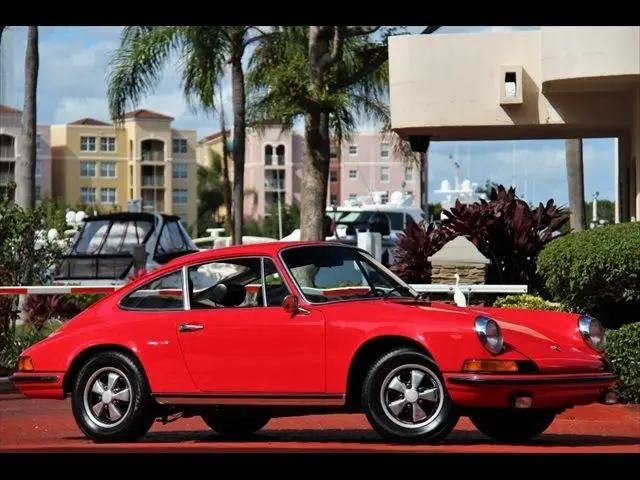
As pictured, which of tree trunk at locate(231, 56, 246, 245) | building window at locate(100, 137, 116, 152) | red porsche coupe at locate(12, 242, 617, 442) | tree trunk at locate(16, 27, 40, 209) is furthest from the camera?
building window at locate(100, 137, 116, 152)

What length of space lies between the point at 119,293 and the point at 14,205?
772 centimetres

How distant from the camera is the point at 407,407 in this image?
28.5 ft

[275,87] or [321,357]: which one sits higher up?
[275,87]

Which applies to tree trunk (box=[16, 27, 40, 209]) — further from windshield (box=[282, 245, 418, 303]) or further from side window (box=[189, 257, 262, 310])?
windshield (box=[282, 245, 418, 303])

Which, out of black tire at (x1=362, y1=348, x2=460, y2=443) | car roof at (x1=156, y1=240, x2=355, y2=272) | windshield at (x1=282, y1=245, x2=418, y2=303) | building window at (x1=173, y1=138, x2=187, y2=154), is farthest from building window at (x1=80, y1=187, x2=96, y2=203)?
black tire at (x1=362, y1=348, x2=460, y2=443)

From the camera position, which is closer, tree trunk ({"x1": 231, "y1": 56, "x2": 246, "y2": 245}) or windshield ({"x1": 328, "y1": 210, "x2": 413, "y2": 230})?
tree trunk ({"x1": 231, "y1": 56, "x2": 246, "y2": 245})

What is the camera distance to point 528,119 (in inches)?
782

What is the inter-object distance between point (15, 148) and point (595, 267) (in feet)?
351

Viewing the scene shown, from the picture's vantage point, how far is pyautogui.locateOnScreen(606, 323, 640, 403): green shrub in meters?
12.6

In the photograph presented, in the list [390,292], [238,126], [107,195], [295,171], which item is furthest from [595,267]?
[107,195]

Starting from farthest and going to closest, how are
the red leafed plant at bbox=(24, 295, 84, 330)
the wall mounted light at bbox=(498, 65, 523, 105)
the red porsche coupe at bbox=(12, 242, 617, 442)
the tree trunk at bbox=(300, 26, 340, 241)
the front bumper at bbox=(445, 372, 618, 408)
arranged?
1. the tree trunk at bbox=(300, 26, 340, 241)
2. the wall mounted light at bbox=(498, 65, 523, 105)
3. the red leafed plant at bbox=(24, 295, 84, 330)
4. the red porsche coupe at bbox=(12, 242, 617, 442)
5. the front bumper at bbox=(445, 372, 618, 408)

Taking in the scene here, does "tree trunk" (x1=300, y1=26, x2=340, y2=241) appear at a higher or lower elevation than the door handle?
higher
